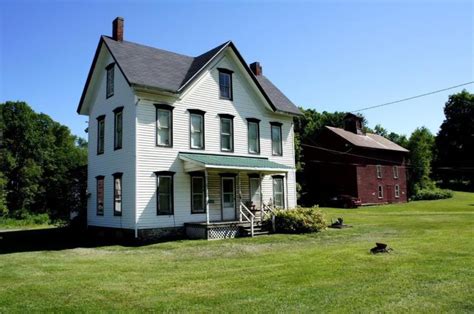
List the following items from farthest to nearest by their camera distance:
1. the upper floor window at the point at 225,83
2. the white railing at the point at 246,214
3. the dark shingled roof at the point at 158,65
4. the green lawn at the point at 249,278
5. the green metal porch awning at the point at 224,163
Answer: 1. the upper floor window at the point at 225,83
2. the white railing at the point at 246,214
3. the dark shingled roof at the point at 158,65
4. the green metal porch awning at the point at 224,163
5. the green lawn at the point at 249,278

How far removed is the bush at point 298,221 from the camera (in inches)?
797

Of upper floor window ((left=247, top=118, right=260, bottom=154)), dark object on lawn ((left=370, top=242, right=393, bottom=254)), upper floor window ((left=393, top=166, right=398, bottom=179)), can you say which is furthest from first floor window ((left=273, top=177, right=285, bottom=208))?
upper floor window ((left=393, top=166, right=398, bottom=179))

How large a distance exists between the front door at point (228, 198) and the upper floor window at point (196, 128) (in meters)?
2.28

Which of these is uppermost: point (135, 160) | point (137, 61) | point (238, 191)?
point (137, 61)

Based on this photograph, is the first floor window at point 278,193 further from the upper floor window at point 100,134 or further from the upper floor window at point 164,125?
the upper floor window at point 100,134

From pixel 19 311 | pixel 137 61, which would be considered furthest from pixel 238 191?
pixel 19 311

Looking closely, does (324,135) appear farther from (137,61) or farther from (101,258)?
(101,258)

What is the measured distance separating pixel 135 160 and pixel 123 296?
10778 millimetres

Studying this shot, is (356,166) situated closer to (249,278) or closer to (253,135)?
(253,135)

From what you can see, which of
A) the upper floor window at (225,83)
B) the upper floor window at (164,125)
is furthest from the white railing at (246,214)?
the upper floor window at (225,83)

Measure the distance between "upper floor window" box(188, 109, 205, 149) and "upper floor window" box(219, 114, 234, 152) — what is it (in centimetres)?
133

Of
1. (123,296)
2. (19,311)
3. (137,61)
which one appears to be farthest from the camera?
(137,61)

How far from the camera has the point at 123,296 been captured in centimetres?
813

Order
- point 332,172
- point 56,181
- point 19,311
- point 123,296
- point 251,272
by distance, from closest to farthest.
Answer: point 19,311
point 123,296
point 251,272
point 56,181
point 332,172
